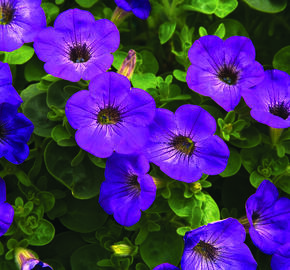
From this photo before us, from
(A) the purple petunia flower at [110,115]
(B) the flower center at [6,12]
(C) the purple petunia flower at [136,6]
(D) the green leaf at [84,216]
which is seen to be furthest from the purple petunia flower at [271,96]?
(B) the flower center at [6,12]

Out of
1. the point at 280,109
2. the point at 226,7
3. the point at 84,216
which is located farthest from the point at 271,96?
the point at 84,216

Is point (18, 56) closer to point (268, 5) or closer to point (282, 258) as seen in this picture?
point (268, 5)

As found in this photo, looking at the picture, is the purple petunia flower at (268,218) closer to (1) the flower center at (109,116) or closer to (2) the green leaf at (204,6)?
(1) the flower center at (109,116)

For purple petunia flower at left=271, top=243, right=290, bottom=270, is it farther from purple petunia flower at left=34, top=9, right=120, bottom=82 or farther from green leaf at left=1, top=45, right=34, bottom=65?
green leaf at left=1, top=45, right=34, bottom=65

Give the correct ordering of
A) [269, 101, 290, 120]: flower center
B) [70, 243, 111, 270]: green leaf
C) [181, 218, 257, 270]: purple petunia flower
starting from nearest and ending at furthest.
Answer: [181, 218, 257, 270]: purple petunia flower, [269, 101, 290, 120]: flower center, [70, 243, 111, 270]: green leaf

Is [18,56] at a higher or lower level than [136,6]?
lower

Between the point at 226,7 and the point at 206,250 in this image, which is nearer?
the point at 206,250

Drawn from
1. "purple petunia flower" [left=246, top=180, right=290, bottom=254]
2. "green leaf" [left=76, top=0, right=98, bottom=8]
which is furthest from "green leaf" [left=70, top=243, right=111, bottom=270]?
"green leaf" [left=76, top=0, right=98, bottom=8]
